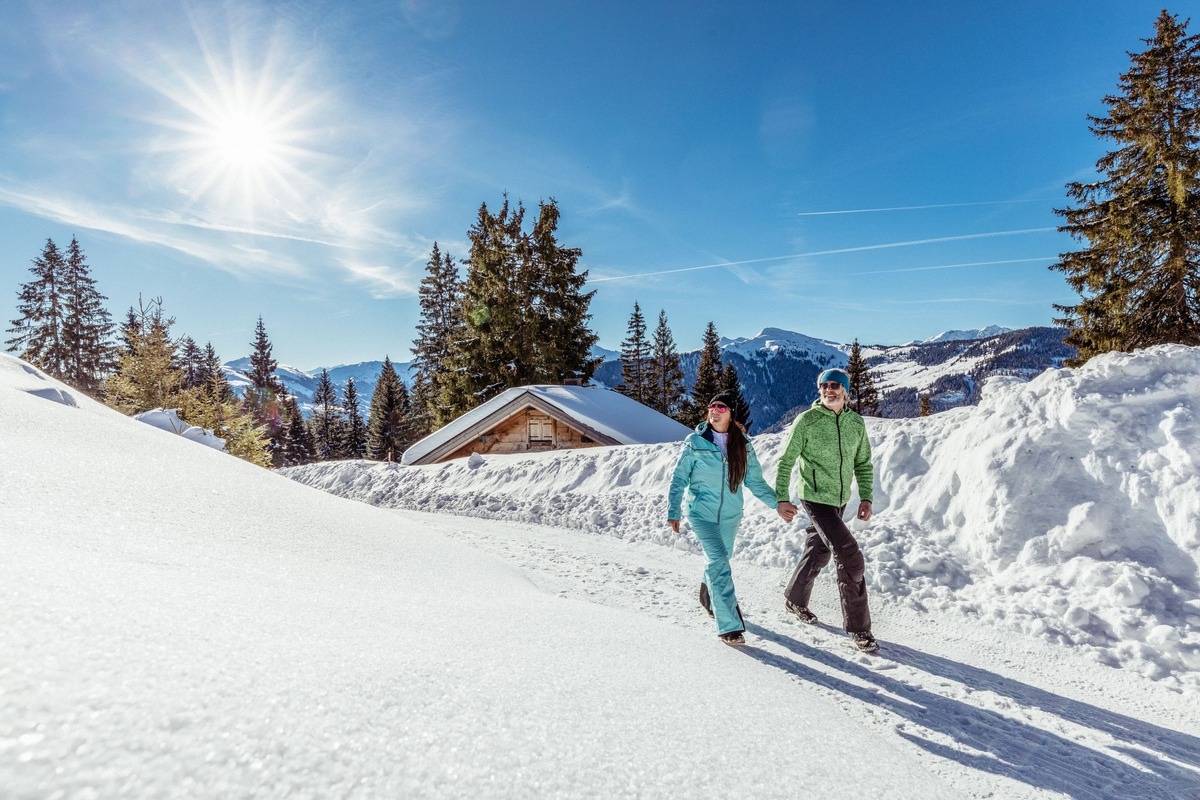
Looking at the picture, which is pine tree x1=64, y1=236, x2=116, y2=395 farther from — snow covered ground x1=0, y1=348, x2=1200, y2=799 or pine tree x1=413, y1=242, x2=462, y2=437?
snow covered ground x1=0, y1=348, x2=1200, y2=799

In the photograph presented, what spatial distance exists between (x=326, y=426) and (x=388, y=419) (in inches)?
557

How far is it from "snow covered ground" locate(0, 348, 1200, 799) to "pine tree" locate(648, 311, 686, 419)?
31349 millimetres

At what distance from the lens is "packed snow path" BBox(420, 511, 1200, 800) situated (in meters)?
2.85

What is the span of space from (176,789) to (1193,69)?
2515cm

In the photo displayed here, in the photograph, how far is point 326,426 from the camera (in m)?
55.5

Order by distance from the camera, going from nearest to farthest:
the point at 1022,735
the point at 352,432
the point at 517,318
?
the point at 1022,735 → the point at 517,318 → the point at 352,432

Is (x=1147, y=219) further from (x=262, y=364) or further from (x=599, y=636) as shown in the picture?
(x=262, y=364)

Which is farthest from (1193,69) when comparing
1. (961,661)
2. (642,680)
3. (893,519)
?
(642,680)

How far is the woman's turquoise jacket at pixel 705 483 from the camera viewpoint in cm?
437

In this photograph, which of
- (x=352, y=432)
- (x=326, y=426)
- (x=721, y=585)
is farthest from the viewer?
(x=326, y=426)

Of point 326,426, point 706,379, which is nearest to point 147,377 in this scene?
point 706,379

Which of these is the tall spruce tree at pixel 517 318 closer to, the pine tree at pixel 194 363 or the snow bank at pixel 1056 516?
the snow bank at pixel 1056 516

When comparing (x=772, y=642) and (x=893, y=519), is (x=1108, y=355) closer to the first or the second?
(x=893, y=519)

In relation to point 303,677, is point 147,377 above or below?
above
